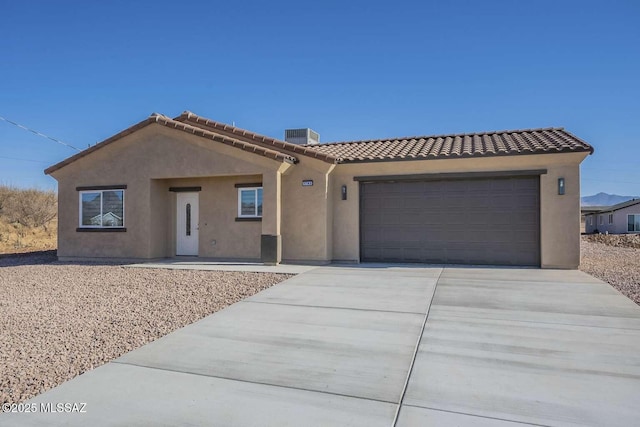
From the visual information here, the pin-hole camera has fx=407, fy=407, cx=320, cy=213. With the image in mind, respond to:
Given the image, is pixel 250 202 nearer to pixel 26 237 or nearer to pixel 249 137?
pixel 249 137

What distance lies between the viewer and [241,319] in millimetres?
6367

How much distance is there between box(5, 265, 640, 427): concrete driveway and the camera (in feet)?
11.0

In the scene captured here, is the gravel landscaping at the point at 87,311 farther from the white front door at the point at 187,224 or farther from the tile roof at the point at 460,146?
the tile roof at the point at 460,146

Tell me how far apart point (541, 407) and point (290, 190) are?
428 inches

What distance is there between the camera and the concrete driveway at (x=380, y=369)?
3357mm

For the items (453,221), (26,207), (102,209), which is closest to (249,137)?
(102,209)

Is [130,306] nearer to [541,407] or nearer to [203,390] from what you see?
[203,390]

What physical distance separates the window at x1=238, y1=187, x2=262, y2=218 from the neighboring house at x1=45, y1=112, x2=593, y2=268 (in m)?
0.05

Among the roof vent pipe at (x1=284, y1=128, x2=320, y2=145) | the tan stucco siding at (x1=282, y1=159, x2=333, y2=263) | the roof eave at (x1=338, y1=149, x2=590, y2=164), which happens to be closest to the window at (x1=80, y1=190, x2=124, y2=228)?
the tan stucco siding at (x1=282, y1=159, x2=333, y2=263)

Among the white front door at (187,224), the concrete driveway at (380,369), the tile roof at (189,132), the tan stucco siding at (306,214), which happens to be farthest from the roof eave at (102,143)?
the concrete driveway at (380,369)

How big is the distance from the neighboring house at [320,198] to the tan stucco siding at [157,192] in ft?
0.13

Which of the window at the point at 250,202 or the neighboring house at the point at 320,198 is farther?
the window at the point at 250,202

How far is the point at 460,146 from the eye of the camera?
13742 mm

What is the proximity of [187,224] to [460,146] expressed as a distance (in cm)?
1012
